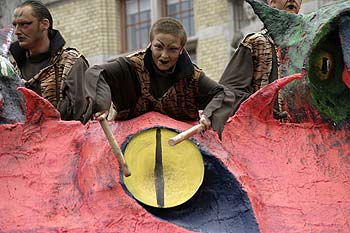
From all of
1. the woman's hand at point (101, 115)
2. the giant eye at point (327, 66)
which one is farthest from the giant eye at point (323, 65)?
the woman's hand at point (101, 115)

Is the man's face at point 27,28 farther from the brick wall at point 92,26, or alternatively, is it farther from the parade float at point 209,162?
the brick wall at point 92,26

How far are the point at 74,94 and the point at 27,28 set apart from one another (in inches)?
18.5

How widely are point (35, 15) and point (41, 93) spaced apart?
0.36 meters

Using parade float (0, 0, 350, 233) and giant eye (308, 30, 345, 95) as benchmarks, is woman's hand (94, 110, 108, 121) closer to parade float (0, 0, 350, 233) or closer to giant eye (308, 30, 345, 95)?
parade float (0, 0, 350, 233)

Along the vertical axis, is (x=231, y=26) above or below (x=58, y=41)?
below

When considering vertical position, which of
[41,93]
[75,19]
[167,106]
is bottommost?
[75,19]

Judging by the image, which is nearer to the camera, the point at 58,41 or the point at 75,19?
the point at 58,41

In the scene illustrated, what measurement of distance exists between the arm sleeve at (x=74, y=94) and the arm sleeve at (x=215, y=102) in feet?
2.38

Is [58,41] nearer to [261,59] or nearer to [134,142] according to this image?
[261,59]

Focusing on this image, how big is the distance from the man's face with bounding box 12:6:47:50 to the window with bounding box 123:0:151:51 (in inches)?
478

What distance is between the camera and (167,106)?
3615 millimetres

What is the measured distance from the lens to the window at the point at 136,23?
55.6ft

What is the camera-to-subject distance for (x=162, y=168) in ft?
10.9

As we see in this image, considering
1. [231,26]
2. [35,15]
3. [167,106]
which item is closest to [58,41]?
[35,15]
